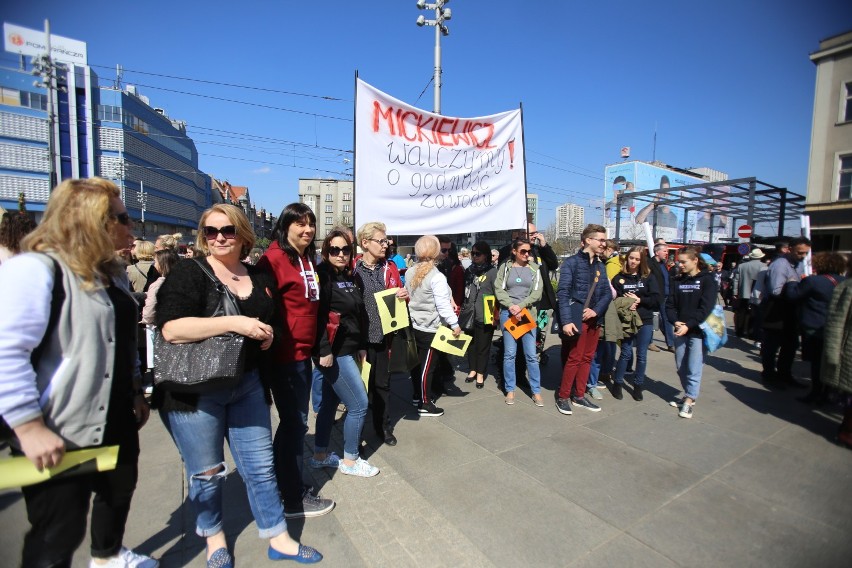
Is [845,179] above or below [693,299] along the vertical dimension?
above

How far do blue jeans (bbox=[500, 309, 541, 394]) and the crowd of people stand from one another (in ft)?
0.08

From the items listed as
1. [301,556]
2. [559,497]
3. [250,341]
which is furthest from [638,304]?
[250,341]

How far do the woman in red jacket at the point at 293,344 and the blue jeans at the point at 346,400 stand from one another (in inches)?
12.5

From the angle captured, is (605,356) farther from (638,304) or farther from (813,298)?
(813,298)

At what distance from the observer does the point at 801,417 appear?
441cm

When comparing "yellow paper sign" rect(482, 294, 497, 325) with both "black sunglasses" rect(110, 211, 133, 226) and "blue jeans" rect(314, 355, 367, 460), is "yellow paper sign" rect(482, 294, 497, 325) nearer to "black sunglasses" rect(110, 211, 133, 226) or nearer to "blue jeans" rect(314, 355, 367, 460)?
"blue jeans" rect(314, 355, 367, 460)

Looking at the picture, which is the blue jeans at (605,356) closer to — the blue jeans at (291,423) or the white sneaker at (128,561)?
the blue jeans at (291,423)

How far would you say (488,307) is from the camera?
17.0ft

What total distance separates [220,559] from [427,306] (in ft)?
8.34

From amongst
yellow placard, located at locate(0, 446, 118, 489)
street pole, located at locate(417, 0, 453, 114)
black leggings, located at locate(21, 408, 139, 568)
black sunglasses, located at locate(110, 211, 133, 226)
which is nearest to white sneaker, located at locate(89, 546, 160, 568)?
black leggings, located at locate(21, 408, 139, 568)

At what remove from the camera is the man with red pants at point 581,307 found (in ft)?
14.5

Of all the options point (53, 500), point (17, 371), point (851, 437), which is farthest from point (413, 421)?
point (851, 437)

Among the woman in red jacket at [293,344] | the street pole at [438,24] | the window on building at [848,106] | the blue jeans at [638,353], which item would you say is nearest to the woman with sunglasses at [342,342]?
the woman in red jacket at [293,344]

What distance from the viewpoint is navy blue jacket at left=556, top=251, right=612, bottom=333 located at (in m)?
4.41
